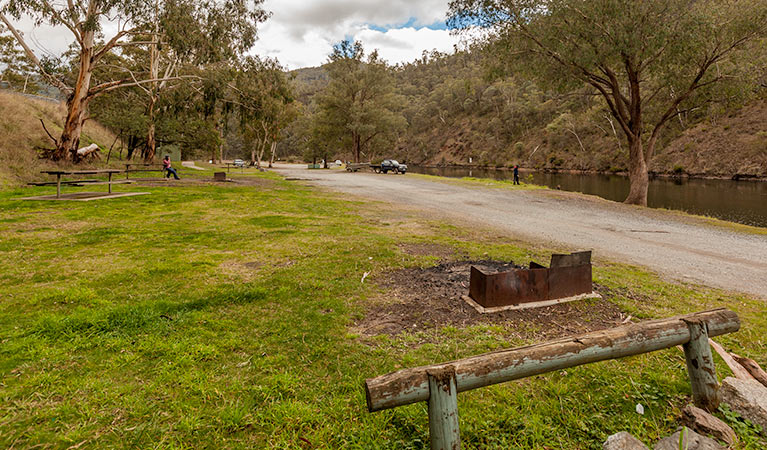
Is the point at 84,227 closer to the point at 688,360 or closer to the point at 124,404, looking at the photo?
the point at 124,404

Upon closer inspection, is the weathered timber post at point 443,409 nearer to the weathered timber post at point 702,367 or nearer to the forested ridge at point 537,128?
the weathered timber post at point 702,367

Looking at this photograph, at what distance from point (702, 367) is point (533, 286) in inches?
83.4

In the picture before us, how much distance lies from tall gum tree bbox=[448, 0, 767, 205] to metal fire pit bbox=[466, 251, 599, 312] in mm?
14461

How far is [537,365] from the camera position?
2.44 meters

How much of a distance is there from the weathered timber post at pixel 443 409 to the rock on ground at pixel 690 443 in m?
1.45

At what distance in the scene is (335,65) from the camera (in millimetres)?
50375

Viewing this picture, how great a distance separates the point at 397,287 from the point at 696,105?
21.2 m

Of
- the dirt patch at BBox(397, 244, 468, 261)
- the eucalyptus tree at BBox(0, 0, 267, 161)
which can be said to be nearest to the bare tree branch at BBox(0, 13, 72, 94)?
the eucalyptus tree at BBox(0, 0, 267, 161)

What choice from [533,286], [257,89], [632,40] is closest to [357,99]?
[257,89]

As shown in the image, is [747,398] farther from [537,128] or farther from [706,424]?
[537,128]

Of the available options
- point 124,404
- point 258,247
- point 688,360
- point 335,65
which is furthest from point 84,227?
point 335,65

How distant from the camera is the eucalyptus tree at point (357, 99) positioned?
48312 millimetres

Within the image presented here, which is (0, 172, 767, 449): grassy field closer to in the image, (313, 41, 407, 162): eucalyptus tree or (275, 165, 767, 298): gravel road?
(275, 165, 767, 298): gravel road

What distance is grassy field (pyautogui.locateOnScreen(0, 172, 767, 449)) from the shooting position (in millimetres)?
2609
